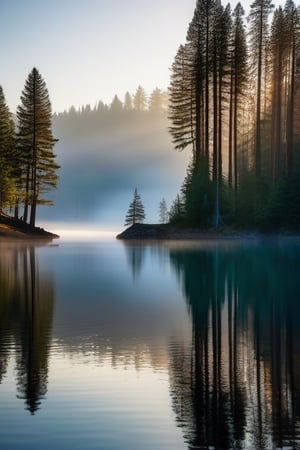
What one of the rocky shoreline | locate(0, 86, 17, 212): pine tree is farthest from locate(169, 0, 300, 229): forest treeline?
locate(0, 86, 17, 212): pine tree

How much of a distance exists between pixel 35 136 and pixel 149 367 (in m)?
50.2

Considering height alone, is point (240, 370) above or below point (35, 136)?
below

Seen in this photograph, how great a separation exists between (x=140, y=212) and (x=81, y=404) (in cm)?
6966

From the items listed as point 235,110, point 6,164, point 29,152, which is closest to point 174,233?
point 235,110

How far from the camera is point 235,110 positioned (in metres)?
50.7

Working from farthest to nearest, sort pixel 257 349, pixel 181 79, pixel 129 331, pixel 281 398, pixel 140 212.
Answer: pixel 140 212, pixel 181 79, pixel 129 331, pixel 257 349, pixel 281 398

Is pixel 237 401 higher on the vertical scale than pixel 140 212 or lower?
lower

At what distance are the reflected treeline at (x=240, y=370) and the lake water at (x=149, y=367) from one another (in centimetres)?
2

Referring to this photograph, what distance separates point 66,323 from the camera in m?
11.4

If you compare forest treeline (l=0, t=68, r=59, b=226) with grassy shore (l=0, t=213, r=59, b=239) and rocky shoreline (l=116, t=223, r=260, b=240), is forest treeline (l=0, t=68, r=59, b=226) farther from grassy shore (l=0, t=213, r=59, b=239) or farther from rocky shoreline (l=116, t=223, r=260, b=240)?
rocky shoreline (l=116, t=223, r=260, b=240)

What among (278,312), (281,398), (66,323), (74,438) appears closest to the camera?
(74,438)

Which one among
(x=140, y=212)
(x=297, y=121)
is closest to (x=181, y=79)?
(x=297, y=121)

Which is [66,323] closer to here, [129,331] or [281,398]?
[129,331]

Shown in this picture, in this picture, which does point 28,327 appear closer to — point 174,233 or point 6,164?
point 174,233
